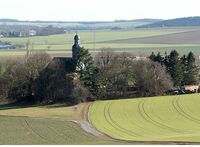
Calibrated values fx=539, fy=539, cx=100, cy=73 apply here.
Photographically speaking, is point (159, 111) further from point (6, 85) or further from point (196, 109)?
point (6, 85)

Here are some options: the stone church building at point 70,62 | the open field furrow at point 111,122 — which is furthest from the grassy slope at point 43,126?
the stone church building at point 70,62

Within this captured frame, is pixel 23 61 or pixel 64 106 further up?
pixel 23 61

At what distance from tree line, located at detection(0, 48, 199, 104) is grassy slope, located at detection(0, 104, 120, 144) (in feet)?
10.4

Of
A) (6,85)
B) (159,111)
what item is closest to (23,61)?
(6,85)

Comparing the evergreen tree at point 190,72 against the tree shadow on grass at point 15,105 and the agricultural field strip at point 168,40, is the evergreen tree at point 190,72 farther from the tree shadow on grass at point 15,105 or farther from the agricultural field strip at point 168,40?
the agricultural field strip at point 168,40

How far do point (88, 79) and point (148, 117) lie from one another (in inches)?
579

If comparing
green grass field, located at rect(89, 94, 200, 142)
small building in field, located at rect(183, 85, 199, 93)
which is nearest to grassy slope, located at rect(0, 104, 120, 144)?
green grass field, located at rect(89, 94, 200, 142)

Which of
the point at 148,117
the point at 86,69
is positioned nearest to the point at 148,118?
the point at 148,117

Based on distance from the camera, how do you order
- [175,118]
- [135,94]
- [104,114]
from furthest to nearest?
1. [135,94]
2. [104,114]
3. [175,118]

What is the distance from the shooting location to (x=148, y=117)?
4559cm

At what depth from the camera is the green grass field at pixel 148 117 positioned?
38875 millimetres

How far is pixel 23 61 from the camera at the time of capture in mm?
63031

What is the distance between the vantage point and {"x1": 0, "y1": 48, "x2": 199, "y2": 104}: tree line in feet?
190

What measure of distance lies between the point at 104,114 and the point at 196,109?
8222 mm
